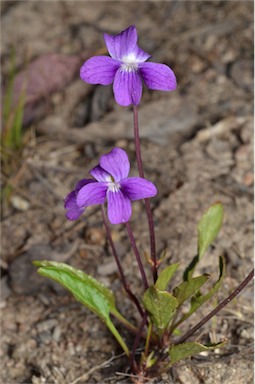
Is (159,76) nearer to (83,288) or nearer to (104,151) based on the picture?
(83,288)

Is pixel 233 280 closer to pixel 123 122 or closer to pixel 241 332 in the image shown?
pixel 241 332

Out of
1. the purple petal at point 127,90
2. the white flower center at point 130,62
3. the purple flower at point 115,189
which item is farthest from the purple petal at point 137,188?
the white flower center at point 130,62

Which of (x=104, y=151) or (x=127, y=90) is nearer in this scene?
(x=127, y=90)

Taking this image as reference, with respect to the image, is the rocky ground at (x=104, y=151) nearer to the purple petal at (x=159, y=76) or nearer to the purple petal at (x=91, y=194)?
the purple petal at (x=91, y=194)

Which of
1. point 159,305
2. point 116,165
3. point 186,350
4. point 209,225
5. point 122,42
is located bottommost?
point 186,350

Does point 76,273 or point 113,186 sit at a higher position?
point 113,186

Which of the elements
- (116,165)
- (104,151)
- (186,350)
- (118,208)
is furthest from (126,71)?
(104,151)

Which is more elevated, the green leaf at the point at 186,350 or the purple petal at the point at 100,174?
the purple petal at the point at 100,174
